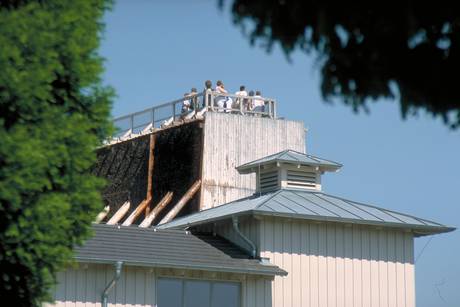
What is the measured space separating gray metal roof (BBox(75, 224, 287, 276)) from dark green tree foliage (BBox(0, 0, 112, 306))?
7774mm

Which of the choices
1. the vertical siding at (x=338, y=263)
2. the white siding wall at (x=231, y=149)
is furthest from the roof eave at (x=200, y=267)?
the white siding wall at (x=231, y=149)

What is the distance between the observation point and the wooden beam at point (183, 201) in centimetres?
3925

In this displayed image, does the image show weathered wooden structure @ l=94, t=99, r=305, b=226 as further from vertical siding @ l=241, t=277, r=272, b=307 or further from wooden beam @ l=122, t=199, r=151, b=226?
vertical siding @ l=241, t=277, r=272, b=307

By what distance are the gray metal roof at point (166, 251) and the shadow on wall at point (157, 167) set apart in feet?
40.0

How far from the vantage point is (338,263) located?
92.7 ft

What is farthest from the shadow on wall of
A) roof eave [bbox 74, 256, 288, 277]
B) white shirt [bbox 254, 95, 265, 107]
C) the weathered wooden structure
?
roof eave [bbox 74, 256, 288, 277]

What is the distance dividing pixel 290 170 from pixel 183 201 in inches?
386

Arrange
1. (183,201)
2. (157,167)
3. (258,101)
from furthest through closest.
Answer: (157,167), (258,101), (183,201)

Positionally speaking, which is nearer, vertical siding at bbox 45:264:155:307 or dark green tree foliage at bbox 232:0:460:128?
dark green tree foliage at bbox 232:0:460:128

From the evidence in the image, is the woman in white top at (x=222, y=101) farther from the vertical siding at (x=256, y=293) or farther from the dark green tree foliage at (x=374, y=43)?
the dark green tree foliage at (x=374, y=43)

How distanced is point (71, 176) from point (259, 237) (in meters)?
11.6

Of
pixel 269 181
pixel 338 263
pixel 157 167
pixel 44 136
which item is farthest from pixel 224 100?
pixel 44 136

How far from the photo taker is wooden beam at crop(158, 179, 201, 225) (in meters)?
39.2

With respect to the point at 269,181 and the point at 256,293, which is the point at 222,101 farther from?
the point at 256,293
